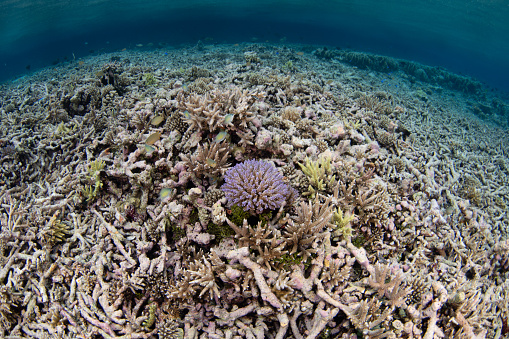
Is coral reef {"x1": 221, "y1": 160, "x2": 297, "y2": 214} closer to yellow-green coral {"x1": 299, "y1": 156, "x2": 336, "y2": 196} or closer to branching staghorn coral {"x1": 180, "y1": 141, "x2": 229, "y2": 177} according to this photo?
branching staghorn coral {"x1": 180, "y1": 141, "x2": 229, "y2": 177}

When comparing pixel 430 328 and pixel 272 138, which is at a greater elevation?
pixel 272 138

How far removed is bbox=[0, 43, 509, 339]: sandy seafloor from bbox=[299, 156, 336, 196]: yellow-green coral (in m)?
0.03

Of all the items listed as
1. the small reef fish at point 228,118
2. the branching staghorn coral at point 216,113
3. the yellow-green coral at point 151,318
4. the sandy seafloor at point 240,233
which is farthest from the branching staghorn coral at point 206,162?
the yellow-green coral at point 151,318

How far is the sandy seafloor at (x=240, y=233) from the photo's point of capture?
350 centimetres

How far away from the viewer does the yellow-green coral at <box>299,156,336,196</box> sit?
4463 millimetres

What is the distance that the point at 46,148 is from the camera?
664 centimetres

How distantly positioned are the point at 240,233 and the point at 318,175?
6.84ft

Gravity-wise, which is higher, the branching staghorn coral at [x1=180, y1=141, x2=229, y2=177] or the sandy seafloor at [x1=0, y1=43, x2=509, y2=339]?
the branching staghorn coral at [x1=180, y1=141, x2=229, y2=177]

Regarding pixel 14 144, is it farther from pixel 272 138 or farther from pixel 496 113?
pixel 496 113

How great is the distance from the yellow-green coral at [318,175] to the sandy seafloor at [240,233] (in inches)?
1.3

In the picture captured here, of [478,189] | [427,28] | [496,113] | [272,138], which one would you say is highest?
[427,28]

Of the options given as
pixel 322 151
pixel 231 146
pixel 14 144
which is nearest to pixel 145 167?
pixel 231 146

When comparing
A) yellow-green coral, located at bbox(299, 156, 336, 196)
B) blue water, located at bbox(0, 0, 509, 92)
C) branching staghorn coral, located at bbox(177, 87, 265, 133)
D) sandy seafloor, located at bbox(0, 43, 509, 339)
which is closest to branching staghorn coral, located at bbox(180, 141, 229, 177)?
sandy seafloor, located at bbox(0, 43, 509, 339)

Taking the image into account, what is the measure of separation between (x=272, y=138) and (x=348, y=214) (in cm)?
231
